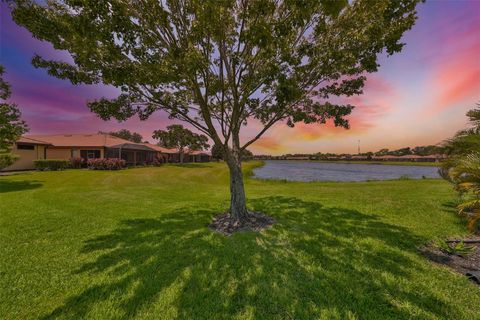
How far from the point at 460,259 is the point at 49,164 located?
111 feet

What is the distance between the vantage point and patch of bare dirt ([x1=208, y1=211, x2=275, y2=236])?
664cm

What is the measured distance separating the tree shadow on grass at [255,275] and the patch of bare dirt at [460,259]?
1.18 ft

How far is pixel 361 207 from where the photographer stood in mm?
9305

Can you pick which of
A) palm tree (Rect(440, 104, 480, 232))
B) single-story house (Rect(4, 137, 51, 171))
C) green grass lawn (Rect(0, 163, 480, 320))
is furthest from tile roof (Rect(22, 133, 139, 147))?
palm tree (Rect(440, 104, 480, 232))

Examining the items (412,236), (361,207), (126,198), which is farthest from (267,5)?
(126,198)

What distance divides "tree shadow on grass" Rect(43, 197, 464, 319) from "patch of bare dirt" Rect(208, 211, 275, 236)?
0.45 m

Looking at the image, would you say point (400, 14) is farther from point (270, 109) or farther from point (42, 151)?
point (42, 151)

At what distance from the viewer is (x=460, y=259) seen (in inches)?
188

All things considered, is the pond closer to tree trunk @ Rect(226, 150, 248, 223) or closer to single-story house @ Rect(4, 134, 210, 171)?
tree trunk @ Rect(226, 150, 248, 223)

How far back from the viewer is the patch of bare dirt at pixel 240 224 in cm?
664

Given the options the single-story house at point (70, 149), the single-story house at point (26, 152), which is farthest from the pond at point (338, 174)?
the single-story house at point (26, 152)

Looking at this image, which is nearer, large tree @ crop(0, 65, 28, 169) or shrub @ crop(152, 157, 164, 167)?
large tree @ crop(0, 65, 28, 169)

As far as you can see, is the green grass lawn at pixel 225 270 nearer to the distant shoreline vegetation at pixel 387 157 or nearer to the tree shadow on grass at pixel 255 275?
the tree shadow on grass at pixel 255 275

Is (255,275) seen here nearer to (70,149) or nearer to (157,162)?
(70,149)
